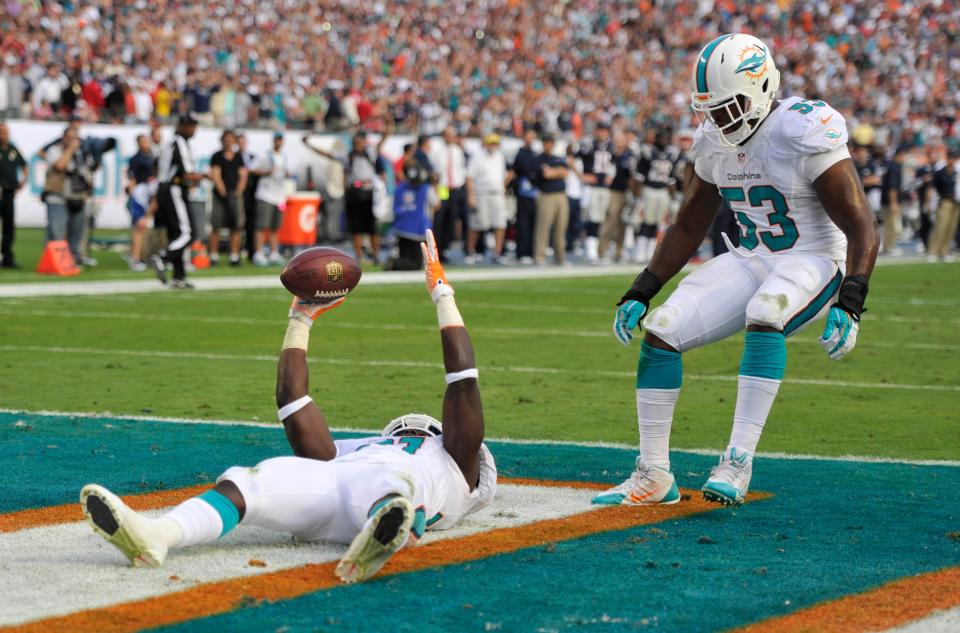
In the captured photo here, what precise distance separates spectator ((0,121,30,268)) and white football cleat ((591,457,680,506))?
14265 millimetres

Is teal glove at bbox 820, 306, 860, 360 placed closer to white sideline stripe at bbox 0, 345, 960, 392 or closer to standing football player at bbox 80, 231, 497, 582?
standing football player at bbox 80, 231, 497, 582

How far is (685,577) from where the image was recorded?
4227mm

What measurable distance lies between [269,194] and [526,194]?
376cm

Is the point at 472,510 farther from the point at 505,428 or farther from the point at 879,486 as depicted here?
the point at 505,428

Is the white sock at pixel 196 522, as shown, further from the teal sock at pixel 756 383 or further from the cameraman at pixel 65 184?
the cameraman at pixel 65 184

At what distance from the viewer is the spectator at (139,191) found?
1892cm

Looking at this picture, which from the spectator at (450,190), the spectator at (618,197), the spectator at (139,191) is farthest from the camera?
the spectator at (618,197)

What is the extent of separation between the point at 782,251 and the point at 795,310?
0.40 meters

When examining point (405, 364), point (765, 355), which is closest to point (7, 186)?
point (405, 364)

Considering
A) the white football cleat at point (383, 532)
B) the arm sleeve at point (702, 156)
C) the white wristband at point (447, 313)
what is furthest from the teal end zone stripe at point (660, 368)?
the white football cleat at point (383, 532)

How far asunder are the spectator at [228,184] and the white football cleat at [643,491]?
14.7 metres

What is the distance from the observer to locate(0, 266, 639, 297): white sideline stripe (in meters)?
Answer: 15.2

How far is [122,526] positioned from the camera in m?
4.04

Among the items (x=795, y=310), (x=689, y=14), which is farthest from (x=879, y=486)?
(x=689, y=14)
